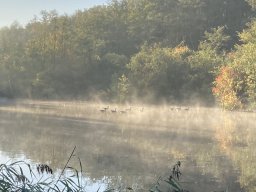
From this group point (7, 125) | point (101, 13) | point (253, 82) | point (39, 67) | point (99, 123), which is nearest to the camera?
point (7, 125)

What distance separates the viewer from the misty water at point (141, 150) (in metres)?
14.2

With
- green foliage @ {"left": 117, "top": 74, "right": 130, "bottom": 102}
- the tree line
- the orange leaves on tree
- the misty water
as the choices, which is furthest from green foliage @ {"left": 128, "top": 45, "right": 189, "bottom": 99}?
the misty water

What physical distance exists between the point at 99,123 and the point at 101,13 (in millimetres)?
38476

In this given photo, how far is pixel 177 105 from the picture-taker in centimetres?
5266

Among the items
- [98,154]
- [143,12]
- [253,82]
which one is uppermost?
[143,12]

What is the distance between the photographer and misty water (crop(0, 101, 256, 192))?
1416 cm

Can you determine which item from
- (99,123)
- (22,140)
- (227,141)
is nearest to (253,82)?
(99,123)

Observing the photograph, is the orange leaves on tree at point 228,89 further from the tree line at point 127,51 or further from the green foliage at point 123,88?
the green foliage at point 123,88

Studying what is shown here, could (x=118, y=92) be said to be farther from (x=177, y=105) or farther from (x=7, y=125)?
(x=7, y=125)

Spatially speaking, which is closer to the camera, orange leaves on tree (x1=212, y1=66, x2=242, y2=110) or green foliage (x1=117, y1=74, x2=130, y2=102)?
orange leaves on tree (x1=212, y1=66, x2=242, y2=110)

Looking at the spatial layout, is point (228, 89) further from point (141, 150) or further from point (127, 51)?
point (141, 150)

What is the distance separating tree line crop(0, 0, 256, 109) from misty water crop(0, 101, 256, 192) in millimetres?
20230

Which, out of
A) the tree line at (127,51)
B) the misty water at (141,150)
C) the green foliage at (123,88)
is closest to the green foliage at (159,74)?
the tree line at (127,51)

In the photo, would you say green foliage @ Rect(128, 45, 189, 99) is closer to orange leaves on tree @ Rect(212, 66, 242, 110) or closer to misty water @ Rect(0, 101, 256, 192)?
→ orange leaves on tree @ Rect(212, 66, 242, 110)
